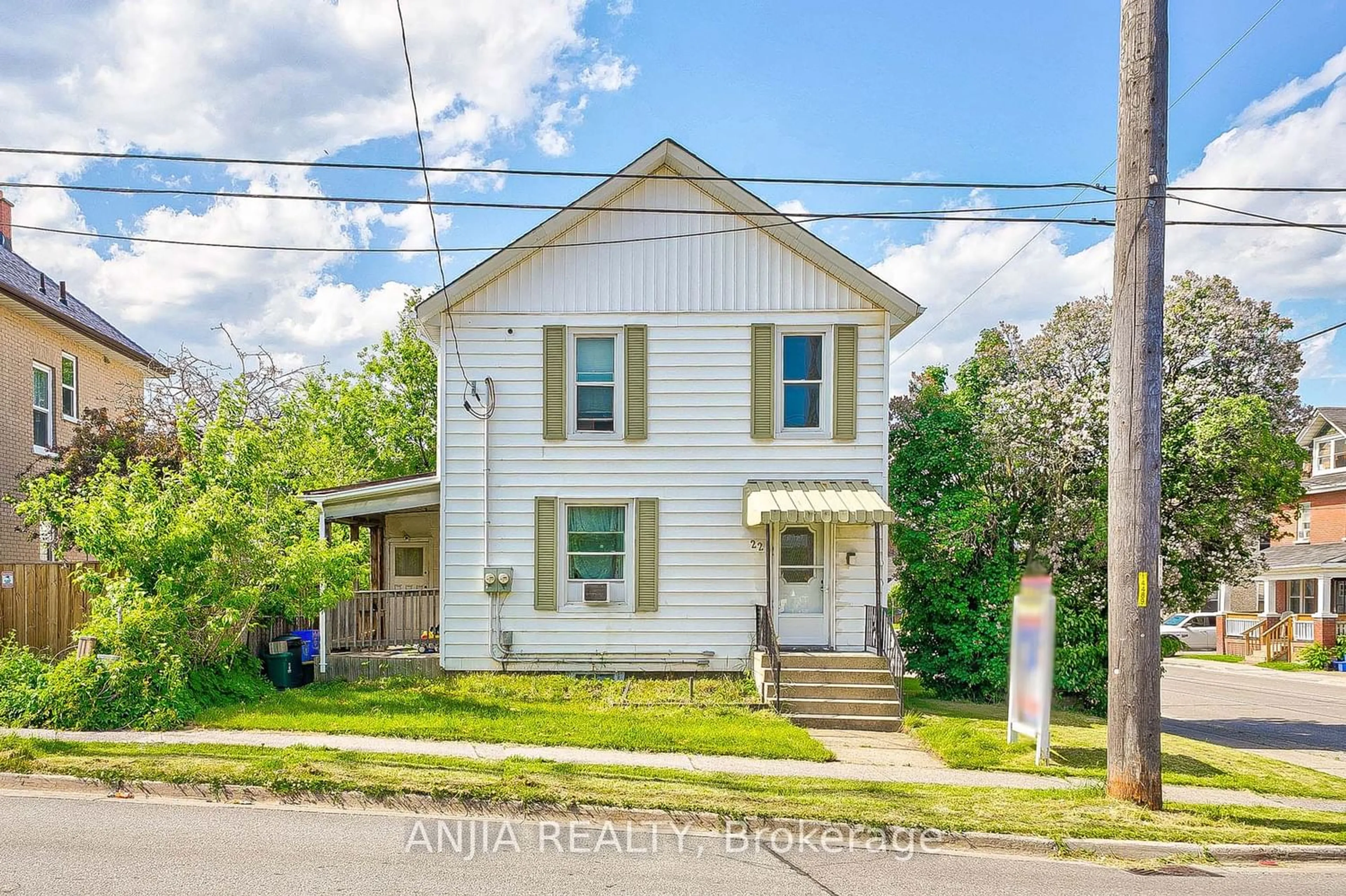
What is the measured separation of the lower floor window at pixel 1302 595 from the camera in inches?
1359

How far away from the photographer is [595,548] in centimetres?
1514

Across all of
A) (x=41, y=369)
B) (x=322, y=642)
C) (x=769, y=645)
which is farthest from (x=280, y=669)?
(x=41, y=369)

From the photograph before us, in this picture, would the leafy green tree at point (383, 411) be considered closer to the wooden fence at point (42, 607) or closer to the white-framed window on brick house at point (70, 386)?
the white-framed window on brick house at point (70, 386)

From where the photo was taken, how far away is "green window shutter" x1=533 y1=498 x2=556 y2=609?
14852mm

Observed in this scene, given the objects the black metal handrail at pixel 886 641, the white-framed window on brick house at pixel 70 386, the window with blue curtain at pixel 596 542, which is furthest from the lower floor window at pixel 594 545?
the white-framed window on brick house at pixel 70 386

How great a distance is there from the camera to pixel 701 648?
14.8 m

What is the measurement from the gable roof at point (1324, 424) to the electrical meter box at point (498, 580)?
32520 millimetres

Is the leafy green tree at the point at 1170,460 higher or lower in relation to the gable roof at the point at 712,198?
lower

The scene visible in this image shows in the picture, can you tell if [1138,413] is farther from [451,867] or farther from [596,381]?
[596,381]

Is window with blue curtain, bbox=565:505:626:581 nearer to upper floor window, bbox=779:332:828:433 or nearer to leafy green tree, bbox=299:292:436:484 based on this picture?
upper floor window, bbox=779:332:828:433

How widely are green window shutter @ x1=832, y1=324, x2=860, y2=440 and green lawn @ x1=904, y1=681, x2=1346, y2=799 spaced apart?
14.8 ft

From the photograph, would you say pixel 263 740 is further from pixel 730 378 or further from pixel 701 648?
pixel 730 378

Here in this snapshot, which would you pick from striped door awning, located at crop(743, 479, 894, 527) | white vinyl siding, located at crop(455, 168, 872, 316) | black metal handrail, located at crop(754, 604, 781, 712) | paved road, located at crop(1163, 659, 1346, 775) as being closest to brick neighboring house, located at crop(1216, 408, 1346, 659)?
paved road, located at crop(1163, 659, 1346, 775)

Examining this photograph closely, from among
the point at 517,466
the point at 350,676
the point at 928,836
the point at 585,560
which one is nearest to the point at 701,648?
the point at 585,560
